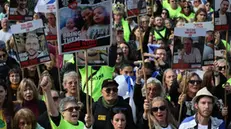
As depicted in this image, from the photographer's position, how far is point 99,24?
8.44 m

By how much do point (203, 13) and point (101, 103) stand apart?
220 inches

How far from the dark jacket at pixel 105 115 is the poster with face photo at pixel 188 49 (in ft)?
3.28

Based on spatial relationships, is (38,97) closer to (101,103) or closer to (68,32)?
(101,103)

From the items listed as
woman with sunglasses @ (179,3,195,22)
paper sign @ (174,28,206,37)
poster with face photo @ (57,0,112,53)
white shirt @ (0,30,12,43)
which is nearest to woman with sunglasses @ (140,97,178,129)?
poster with face photo @ (57,0,112,53)

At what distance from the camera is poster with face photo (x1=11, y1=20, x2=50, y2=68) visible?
9.44 metres

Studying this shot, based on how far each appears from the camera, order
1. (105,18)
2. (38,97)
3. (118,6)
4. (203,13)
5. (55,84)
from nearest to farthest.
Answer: (105,18) < (38,97) < (55,84) < (203,13) < (118,6)

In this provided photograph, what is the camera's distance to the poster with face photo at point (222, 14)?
36.2ft

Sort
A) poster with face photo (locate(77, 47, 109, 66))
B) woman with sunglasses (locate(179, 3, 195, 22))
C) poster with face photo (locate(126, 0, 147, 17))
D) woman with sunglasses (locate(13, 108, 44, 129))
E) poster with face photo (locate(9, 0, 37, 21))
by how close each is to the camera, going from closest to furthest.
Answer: woman with sunglasses (locate(13, 108, 44, 129)) → poster with face photo (locate(77, 47, 109, 66)) → poster with face photo (locate(9, 0, 37, 21)) → poster with face photo (locate(126, 0, 147, 17)) → woman with sunglasses (locate(179, 3, 195, 22))

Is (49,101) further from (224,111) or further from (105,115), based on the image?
(224,111)

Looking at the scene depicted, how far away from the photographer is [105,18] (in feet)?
27.7

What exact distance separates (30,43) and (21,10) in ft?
9.69

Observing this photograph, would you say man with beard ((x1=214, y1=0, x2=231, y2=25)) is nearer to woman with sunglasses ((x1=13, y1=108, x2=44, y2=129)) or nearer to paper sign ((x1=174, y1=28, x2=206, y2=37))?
paper sign ((x1=174, y1=28, x2=206, y2=37))

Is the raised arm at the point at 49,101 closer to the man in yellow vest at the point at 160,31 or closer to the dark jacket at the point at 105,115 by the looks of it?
the dark jacket at the point at 105,115

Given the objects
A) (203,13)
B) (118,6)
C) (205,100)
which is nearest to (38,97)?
(205,100)
